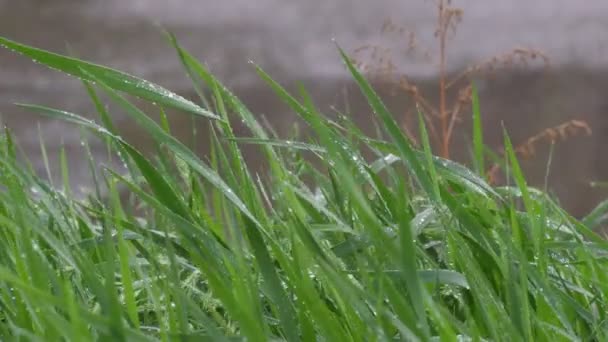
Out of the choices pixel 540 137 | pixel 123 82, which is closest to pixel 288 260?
pixel 123 82

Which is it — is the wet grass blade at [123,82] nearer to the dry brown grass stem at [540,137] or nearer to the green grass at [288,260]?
the green grass at [288,260]

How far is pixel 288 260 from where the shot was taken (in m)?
0.98

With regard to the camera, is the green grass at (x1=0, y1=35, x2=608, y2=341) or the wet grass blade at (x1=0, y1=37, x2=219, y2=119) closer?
the green grass at (x1=0, y1=35, x2=608, y2=341)

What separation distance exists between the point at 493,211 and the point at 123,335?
0.62 metres

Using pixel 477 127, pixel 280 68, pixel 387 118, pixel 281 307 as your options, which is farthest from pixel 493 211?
pixel 280 68

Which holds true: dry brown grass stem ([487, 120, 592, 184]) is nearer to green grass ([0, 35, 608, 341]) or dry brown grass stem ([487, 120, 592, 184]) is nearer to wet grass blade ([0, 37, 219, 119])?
green grass ([0, 35, 608, 341])

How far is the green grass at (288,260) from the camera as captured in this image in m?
0.84

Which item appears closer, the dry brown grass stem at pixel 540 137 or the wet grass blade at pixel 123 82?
the wet grass blade at pixel 123 82

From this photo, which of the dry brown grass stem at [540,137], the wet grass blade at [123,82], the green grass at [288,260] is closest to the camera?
the green grass at [288,260]

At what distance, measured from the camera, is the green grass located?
0.84m

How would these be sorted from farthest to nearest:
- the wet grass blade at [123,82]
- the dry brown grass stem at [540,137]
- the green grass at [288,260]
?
the dry brown grass stem at [540,137] → the wet grass blade at [123,82] → the green grass at [288,260]

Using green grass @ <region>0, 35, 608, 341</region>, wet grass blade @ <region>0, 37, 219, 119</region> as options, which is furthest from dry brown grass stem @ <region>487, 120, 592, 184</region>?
wet grass blade @ <region>0, 37, 219, 119</region>

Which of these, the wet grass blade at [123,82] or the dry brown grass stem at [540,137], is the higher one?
the wet grass blade at [123,82]

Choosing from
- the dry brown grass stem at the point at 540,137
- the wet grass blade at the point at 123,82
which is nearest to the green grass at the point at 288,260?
the wet grass blade at the point at 123,82
